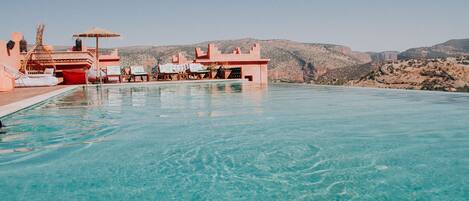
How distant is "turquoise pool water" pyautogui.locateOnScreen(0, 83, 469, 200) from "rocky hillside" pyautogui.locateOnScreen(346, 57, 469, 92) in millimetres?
18546

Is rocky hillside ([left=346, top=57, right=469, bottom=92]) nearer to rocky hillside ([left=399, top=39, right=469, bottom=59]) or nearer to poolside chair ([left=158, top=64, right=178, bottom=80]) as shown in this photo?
poolside chair ([left=158, top=64, right=178, bottom=80])

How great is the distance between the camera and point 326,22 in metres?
47.3

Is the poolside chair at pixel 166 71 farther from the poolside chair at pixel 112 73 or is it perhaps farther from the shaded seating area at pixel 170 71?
the poolside chair at pixel 112 73

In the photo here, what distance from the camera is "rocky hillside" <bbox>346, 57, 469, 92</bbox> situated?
23.8 meters

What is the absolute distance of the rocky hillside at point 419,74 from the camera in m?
23.8

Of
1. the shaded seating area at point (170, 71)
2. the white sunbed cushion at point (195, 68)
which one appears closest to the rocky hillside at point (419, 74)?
the white sunbed cushion at point (195, 68)

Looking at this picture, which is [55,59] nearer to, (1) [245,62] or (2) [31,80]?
(2) [31,80]

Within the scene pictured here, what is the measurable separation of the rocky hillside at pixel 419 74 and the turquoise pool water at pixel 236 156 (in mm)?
18546

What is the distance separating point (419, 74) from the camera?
85.0ft

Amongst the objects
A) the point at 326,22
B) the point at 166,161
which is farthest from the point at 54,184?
the point at 326,22

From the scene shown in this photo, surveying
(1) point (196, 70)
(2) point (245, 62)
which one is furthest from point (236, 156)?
(2) point (245, 62)

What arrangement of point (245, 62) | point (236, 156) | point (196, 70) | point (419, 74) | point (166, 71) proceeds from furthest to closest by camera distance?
point (419, 74)
point (245, 62)
point (196, 70)
point (166, 71)
point (236, 156)

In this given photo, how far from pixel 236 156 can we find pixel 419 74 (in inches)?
988

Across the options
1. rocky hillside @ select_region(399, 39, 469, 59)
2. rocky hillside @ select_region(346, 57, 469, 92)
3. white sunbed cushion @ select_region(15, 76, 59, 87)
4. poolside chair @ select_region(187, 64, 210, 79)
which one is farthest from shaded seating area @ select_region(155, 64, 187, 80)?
rocky hillside @ select_region(399, 39, 469, 59)
